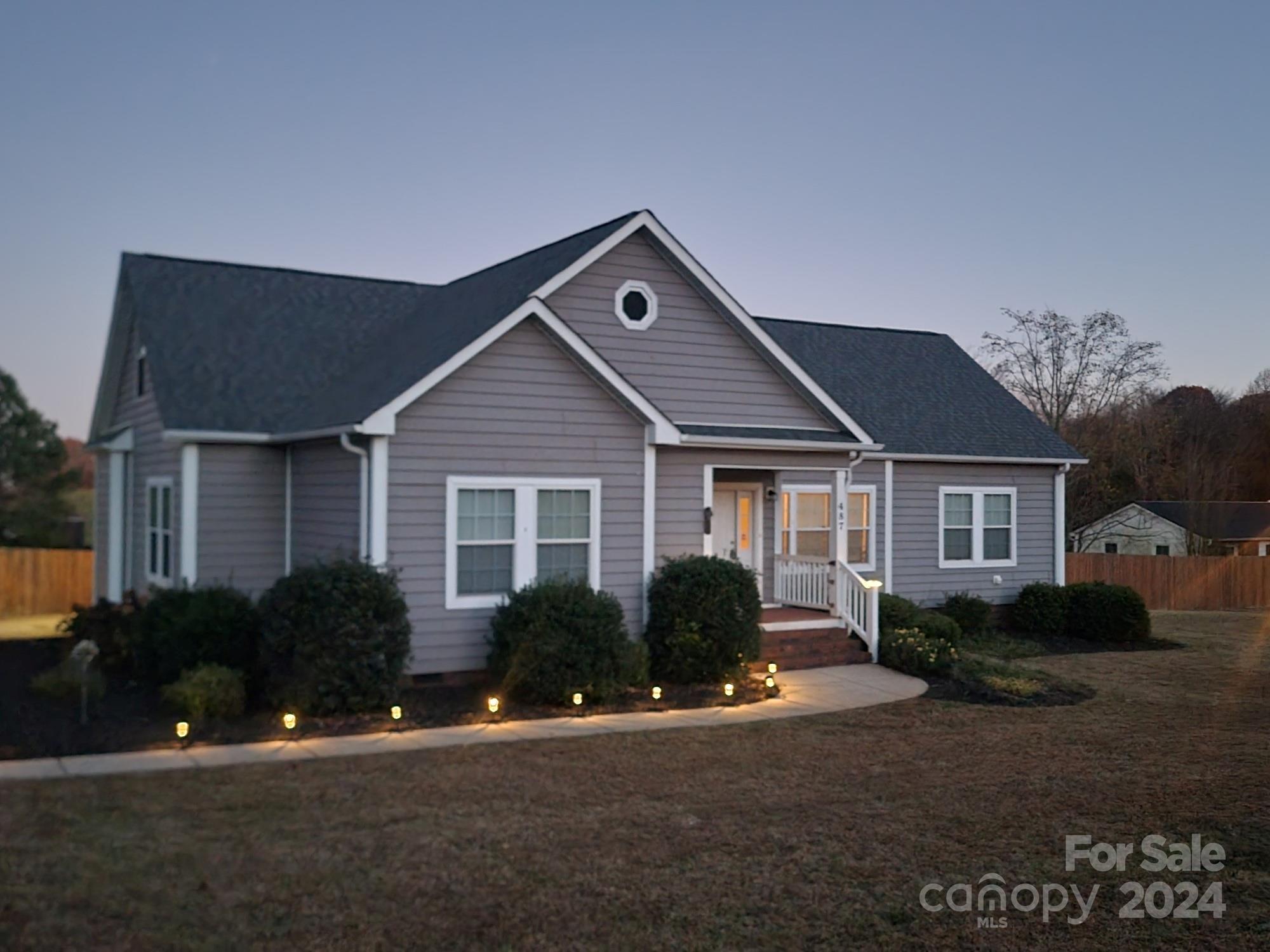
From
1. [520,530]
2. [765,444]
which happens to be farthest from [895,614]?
[520,530]

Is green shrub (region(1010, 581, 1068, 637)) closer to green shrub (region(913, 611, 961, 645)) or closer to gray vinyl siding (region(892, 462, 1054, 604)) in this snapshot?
gray vinyl siding (region(892, 462, 1054, 604))

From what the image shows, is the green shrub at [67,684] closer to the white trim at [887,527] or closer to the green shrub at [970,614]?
the white trim at [887,527]

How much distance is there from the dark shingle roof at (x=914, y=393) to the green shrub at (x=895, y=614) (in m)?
3.20

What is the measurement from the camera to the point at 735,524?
17.6 meters

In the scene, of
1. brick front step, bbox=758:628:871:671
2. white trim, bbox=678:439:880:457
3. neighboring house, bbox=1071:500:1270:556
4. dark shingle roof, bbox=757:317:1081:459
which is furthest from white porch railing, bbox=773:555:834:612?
neighboring house, bbox=1071:500:1270:556

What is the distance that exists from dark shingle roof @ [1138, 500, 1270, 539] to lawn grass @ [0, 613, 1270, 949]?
89.8 feet

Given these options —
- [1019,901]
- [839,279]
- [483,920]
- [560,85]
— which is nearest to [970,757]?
[1019,901]

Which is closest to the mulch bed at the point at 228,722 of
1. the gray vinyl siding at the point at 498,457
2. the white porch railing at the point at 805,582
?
the gray vinyl siding at the point at 498,457

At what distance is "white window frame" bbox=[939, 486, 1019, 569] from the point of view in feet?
66.7

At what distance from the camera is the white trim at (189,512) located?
14367 mm

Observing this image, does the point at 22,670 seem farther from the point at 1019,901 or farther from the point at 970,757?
the point at 1019,901

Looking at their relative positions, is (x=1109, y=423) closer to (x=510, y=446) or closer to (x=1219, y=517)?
(x=1219, y=517)

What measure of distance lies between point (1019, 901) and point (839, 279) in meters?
20.4

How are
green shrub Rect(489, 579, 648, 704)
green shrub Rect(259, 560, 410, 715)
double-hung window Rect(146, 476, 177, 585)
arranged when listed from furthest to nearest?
double-hung window Rect(146, 476, 177, 585), green shrub Rect(489, 579, 648, 704), green shrub Rect(259, 560, 410, 715)
